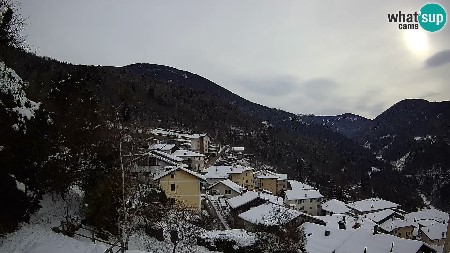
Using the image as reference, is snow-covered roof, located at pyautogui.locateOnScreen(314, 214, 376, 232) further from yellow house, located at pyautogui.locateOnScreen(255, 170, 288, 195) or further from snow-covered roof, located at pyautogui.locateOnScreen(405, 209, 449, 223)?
snow-covered roof, located at pyautogui.locateOnScreen(405, 209, 449, 223)

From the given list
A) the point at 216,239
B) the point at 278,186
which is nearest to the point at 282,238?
the point at 216,239

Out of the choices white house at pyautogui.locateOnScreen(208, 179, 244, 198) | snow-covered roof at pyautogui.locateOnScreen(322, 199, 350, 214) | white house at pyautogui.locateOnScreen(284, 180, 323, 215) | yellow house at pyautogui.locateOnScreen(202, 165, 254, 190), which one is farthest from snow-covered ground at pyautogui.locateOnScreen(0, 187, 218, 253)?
snow-covered roof at pyautogui.locateOnScreen(322, 199, 350, 214)

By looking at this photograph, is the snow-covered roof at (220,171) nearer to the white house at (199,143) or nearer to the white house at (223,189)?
the white house at (223,189)

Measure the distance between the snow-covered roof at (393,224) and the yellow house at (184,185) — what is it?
4608 cm

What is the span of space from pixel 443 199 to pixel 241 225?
485ft

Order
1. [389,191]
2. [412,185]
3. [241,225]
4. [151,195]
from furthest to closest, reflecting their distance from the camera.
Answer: [412,185] < [389,191] < [241,225] < [151,195]

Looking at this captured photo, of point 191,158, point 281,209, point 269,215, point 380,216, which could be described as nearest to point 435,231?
point 380,216

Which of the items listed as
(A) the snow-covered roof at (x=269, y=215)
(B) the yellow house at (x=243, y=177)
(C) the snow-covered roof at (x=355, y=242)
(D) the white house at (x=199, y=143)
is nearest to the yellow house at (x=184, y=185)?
(A) the snow-covered roof at (x=269, y=215)

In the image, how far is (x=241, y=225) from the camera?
41.9 metres

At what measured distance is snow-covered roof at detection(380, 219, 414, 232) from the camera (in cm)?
6588

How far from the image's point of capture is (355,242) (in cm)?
3344

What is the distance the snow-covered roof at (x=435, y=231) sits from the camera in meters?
60.5

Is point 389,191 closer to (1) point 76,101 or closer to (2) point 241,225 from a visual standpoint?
(2) point 241,225

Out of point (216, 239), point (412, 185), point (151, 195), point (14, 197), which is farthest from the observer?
point (412, 185)
